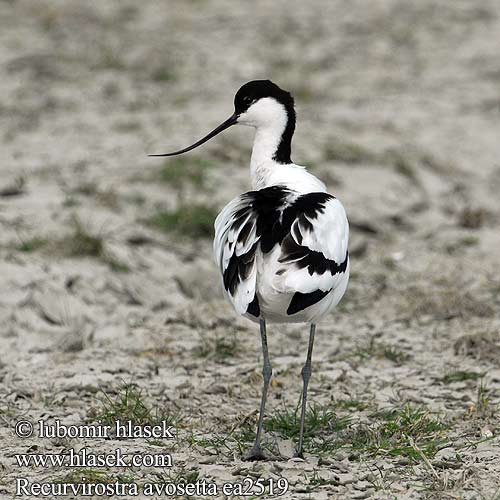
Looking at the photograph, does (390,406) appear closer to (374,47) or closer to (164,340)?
(164,340)

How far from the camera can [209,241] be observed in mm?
6445

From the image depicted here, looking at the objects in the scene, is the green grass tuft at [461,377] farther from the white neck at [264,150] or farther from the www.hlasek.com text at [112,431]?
the www.hlasek.com text at [112,431]

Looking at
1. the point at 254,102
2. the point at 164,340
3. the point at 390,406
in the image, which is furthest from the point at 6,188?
the point at 390,406

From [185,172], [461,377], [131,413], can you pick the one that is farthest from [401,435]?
[185,172]

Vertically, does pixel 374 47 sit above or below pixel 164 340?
above

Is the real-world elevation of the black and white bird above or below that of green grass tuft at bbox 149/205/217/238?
above

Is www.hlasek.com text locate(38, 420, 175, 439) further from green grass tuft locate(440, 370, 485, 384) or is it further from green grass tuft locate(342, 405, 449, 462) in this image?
green grass tuft locate(440, 370, 485, 384)

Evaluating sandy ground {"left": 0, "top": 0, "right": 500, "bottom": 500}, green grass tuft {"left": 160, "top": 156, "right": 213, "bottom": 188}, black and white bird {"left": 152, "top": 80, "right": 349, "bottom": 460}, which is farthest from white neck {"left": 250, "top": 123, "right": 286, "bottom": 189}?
green grass tuft {"left": 160, "top": 156, "right": 213, "bottom": 188}

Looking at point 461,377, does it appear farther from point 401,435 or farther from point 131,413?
point 131,413

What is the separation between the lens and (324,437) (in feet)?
12.7

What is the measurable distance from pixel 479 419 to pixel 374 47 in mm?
7127

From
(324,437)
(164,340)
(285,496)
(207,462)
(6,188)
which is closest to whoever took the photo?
(285,496)

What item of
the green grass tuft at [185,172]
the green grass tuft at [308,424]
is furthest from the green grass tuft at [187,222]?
the green grass tuft at [308,424]

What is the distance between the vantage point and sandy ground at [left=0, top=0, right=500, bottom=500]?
150 inches
